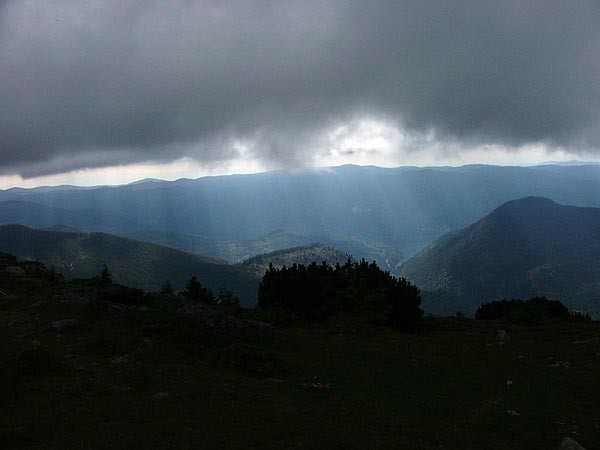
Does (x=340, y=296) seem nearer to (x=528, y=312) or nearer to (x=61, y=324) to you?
(x=61, y=324)

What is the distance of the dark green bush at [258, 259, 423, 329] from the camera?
33.2 meters

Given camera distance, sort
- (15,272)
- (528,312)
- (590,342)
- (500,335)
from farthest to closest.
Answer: (528,312)
(15,272)
(500,335)
(590,342)

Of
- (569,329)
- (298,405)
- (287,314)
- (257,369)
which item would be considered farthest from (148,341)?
(569,329)

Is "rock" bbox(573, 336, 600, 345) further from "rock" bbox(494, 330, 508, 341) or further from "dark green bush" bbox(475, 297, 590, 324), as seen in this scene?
"dark green bush" bbox(475, 297, 590, 324)

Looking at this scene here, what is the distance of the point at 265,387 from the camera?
16.0 meters

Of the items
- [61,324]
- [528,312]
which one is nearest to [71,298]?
[61,324]

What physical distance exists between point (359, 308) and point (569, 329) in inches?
666

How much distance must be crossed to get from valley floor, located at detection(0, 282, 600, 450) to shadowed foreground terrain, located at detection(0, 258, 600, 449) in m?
0.06

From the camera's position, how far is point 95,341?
19172mm

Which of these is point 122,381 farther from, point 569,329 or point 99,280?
point 569,329

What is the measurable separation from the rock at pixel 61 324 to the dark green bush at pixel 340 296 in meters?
15.4

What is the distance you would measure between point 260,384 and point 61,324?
12683mm

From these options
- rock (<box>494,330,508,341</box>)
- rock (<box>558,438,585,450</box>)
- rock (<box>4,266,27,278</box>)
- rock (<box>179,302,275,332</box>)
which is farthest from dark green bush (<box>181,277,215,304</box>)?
rock (<box>558,438,585,450</box>)

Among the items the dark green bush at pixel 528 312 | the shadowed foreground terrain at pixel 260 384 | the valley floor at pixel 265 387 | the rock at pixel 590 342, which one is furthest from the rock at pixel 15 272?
the dark green bush at pixel 528 312
